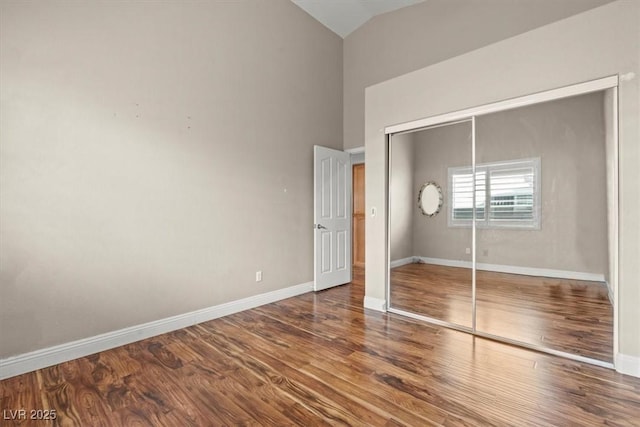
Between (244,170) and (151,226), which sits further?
(244,170)

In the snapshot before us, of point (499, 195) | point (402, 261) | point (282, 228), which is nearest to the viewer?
point (499, 195)

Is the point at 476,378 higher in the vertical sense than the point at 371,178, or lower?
lower

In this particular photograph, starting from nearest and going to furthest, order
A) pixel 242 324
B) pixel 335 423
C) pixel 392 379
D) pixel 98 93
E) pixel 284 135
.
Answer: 1. pixel 335 423
2. pixel 392 379
3. pixel 98 93
4. pixel 242 324
5. pixel 284 135

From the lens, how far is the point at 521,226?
265cm

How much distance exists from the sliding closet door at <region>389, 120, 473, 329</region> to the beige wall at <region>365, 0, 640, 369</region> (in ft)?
0.59

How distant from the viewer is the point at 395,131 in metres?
3.44

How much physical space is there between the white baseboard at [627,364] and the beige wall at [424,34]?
11.5 feet

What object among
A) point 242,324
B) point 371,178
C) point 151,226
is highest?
point 371,178

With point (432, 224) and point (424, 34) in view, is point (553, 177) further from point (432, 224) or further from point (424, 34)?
point (424, 34)

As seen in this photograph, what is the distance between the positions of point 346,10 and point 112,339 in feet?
16.8

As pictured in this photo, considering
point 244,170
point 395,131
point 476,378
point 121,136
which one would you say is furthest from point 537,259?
point 121,136

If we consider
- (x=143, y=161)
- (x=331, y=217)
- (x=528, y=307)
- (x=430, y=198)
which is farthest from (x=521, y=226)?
(x=143, y=161)

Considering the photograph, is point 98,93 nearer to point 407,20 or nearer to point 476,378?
point 476,378

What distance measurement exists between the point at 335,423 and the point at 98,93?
314cm
